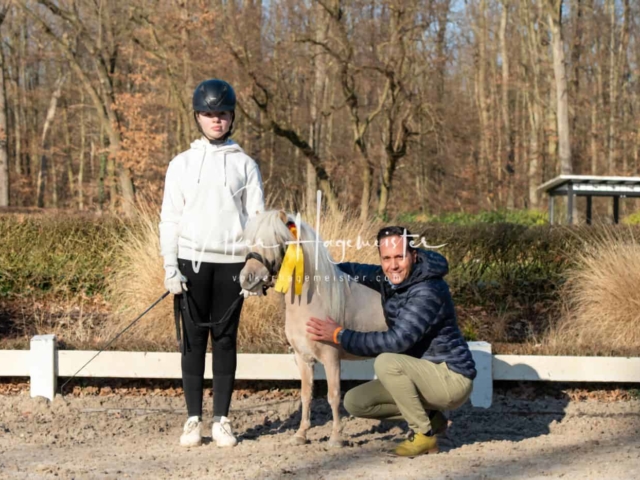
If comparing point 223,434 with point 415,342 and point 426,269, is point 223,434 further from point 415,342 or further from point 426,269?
point 426,269

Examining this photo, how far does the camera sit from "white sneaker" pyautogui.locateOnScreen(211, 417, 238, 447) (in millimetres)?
4348

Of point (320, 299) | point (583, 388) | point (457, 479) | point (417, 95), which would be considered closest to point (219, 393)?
point (320, 299)

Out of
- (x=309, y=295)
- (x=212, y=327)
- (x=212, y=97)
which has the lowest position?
(x=212, y=327)

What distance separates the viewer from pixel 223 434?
172 inches

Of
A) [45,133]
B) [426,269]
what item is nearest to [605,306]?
[426,269]

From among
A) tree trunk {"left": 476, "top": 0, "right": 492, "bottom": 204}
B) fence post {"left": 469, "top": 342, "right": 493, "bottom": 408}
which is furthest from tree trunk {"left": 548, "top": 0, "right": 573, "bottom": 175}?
fence post {"left": 469, "top": 342, "right": 493, "bottom": 408}

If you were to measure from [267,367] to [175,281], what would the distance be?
4.67ft

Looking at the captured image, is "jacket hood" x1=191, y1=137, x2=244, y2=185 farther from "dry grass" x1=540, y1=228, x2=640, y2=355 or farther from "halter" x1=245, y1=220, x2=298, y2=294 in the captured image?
"dry grass" x1=540, y1=228, x2=640, y2=355

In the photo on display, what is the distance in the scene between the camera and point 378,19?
54.7 feet

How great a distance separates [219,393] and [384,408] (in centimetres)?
91

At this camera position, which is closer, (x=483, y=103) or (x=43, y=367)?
(x=43, y=367)

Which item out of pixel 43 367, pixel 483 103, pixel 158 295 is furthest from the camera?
pixel 483 103

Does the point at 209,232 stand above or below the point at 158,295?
above

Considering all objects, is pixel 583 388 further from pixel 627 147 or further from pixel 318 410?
pixel 627 147
